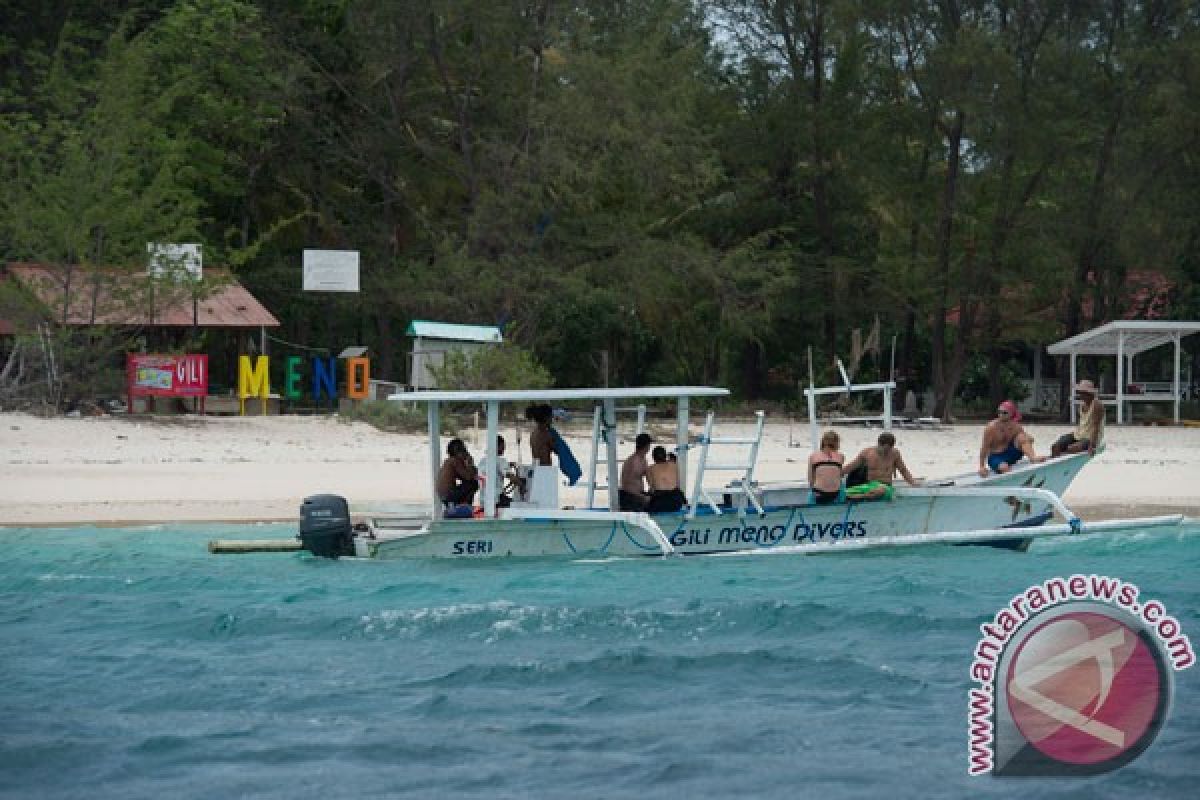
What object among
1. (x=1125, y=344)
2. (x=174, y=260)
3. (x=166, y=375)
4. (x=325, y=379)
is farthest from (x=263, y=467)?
(x=1125, y=344)

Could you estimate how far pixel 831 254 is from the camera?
44312 mm

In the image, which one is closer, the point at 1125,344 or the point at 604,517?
the point at 604,517

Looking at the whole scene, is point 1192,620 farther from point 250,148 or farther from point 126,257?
point 250,148

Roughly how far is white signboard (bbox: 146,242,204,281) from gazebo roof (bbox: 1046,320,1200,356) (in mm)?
19256

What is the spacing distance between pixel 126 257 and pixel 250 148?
8633 millimetres

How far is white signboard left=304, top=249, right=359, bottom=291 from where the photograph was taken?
3800cm

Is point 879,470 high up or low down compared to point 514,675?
up

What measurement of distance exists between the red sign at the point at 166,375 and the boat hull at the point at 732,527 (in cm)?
1413

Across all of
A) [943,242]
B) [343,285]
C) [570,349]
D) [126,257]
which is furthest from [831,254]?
[126,257]

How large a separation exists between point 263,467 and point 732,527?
407 inches

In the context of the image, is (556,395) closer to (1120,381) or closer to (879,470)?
(879,470)

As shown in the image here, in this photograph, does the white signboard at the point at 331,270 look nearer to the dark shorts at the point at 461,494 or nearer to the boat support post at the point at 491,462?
the dark shorts at the point at 461,494

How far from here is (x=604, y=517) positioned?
17.9 metres

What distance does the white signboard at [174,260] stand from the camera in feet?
112
